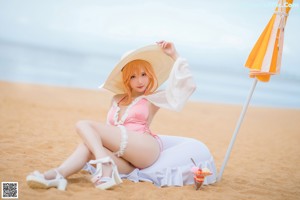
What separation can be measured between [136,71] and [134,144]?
729 millimetres

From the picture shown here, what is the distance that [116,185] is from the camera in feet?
10.7

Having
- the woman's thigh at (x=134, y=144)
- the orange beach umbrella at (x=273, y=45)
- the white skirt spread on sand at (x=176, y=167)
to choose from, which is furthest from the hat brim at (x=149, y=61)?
the orange beach umbrella at (x=273, y=45)

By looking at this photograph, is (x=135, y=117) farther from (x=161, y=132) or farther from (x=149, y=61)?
(x=161, y=132)

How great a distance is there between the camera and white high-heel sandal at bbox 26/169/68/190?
303 cm

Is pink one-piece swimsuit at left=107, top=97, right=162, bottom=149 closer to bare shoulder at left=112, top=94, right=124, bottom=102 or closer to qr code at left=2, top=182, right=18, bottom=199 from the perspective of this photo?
bare shoulder at left=112, top=94, right=124, bottom=102

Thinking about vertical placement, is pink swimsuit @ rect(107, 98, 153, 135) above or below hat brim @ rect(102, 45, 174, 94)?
below

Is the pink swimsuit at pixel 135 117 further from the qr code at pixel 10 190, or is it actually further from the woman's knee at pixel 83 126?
the qr code at pixel 10 190

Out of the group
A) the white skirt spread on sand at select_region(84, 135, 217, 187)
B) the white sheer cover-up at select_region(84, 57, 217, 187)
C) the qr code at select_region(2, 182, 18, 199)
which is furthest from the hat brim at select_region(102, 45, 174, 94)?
the qr code at select_region(2, 182, 18, 199)

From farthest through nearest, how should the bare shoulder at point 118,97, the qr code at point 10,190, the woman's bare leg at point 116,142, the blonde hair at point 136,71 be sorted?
the bare shoulder at point 118,97, the blonde hair at point 136,71, the woman's bare leg at point 116,142, the qr code at point 10,190

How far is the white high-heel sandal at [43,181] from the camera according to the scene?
3025 mm

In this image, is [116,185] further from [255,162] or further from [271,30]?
[255,162]

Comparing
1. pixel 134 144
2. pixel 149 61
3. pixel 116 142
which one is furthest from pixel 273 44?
pixel 116 142

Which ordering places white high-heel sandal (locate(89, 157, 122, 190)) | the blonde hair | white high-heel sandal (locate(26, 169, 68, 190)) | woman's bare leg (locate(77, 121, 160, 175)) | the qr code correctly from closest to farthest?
1. the qr code
2. white high-heel sandal (locate(26, 169, 68, 190))
3. white high-heel sandal (locate(89, 157, 122, 190))
4. woman's bare leg (locate(77, 121, 160, 175))
5. the blonde hair

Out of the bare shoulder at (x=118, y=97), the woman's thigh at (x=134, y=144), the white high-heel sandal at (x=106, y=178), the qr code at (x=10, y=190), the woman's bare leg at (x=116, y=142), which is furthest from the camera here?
the bare shoulder at (x=118, y=97)
